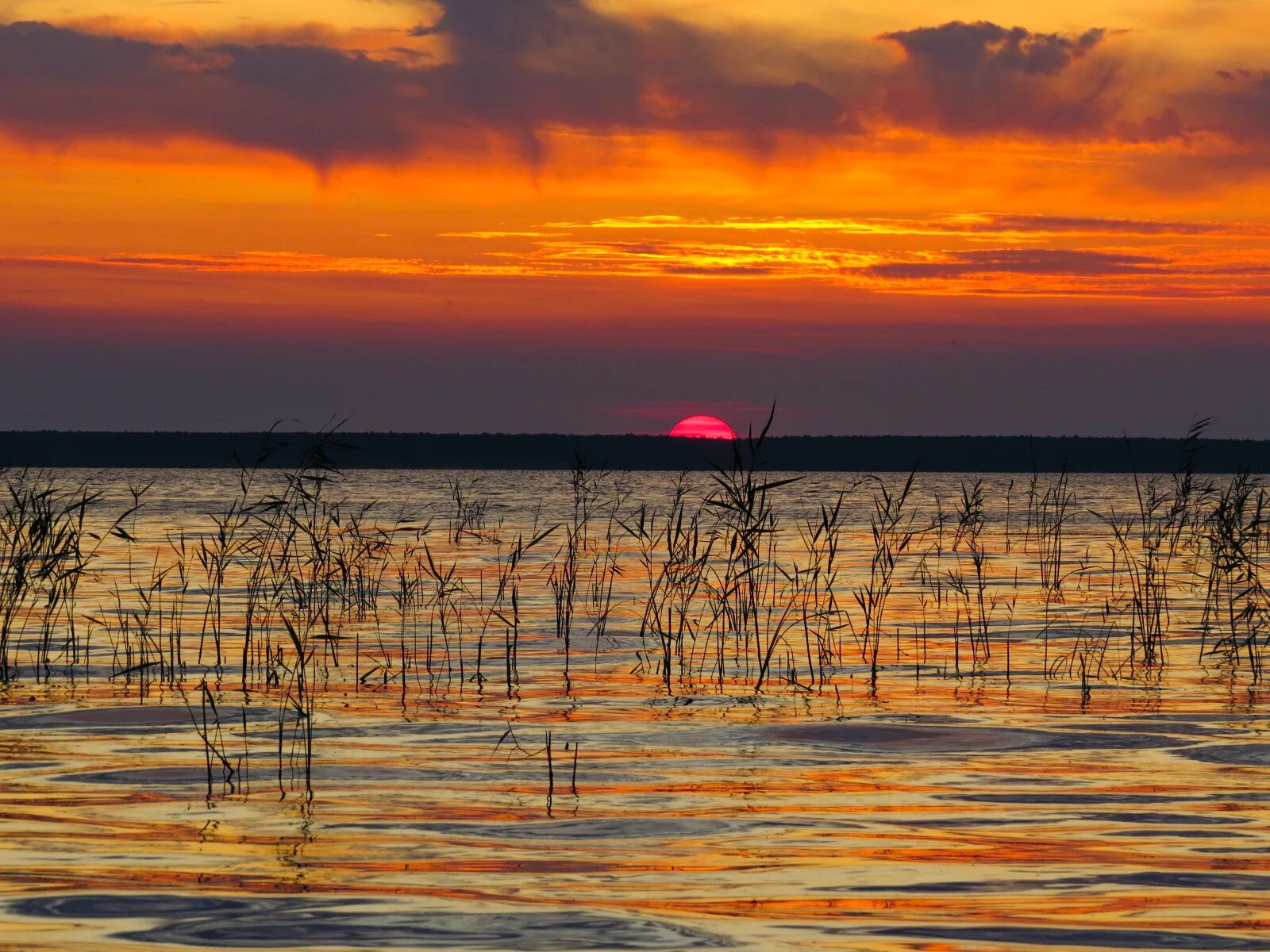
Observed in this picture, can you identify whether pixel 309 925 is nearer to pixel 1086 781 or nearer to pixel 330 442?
pixel 1086 781

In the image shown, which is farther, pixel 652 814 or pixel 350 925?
pixel 652 814

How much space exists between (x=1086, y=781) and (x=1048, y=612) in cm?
1069

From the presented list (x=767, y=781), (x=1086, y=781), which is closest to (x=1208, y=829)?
(x=1086, y=781)

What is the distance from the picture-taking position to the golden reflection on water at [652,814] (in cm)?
639

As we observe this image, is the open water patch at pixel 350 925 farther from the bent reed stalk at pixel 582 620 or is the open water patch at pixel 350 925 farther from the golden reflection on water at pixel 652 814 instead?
the bent reed stalk at pixel 582 620

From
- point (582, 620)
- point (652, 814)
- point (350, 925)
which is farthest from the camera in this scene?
point (582, 620)

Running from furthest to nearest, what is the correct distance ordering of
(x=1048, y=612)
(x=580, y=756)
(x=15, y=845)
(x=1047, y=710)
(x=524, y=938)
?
(x=1048, y=612) < (x=1047, y=710) < (x=580, y=756) < (x=15, y=845) < (x=524, y=938)

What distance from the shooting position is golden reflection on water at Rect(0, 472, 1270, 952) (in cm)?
639

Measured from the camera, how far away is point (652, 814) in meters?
8.56

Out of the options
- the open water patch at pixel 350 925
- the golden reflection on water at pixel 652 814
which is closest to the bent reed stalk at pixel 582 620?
the golden reflection on water at pixel 652 814

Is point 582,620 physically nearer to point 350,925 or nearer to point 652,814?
point 652,814

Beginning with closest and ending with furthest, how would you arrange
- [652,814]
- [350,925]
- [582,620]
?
[350,925]
[652,814]
[582,620]

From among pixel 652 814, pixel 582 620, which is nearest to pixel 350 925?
pixel 652 814

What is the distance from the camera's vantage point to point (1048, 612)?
65.2ft
